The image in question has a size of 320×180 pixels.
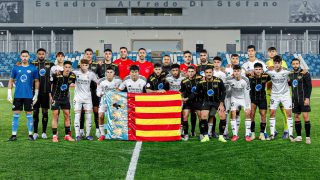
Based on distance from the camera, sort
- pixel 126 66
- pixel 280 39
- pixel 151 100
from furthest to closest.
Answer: pixel 280 39
pixel 126 66
pixel 151 100

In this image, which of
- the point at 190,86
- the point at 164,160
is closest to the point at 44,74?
the point at 190,86

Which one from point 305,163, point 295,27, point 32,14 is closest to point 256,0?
point 295,27

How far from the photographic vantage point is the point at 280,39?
137 feet

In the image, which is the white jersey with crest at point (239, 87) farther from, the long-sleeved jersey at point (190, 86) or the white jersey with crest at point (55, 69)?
the white jersey with crest at point (55, 69)

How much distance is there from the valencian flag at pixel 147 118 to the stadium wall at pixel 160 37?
29781mm

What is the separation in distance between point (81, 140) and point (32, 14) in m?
32.3

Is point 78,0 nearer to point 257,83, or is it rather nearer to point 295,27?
point 295,27

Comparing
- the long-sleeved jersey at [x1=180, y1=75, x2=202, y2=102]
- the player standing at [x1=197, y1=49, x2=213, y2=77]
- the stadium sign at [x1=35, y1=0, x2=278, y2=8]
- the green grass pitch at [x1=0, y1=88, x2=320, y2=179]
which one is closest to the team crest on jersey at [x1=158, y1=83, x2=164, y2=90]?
the long-sleeved jersey at [x1=180, y1=75, x2=202, y2=102]

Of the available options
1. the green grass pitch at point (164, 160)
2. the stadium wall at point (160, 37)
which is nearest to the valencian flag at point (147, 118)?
the green grass pitch at point (164, 160)

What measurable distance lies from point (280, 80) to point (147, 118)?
104 inches

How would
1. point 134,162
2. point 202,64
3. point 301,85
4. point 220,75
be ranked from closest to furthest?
point 134,162, point 301,85, point 220,75, point 202,64

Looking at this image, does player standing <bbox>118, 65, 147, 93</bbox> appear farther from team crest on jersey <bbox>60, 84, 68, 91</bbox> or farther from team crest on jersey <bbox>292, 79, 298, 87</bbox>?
team crest on jersey <bbox>292, 79, 298, 87</bbox>

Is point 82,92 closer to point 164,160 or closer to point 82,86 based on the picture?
point 82,86

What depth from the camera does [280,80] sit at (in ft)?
28.6
